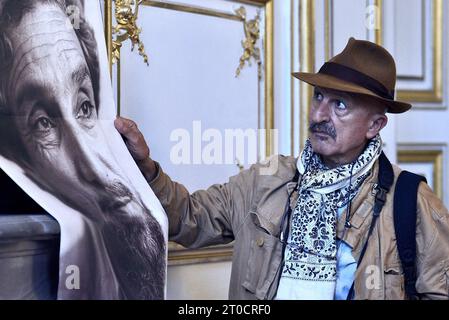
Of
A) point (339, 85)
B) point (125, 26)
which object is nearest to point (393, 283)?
point (339, 85)

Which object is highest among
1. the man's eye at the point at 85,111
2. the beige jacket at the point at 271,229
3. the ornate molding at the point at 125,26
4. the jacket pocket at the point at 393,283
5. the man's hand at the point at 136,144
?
the ornate molding at the point at 125,26

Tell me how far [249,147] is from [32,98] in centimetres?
78

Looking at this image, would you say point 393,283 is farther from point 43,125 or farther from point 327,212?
point 43,125

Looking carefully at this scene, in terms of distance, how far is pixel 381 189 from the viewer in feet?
4.38

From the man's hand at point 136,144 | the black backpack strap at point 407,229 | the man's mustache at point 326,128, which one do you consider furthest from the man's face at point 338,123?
the man's hand at point 136,144

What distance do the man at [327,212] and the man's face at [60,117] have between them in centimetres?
9

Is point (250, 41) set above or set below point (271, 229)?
above

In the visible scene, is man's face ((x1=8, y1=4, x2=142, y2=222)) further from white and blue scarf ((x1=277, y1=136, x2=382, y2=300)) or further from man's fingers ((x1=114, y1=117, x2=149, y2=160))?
white and blue scarf ((x1=277, y1=136, x2=382, y2=300))

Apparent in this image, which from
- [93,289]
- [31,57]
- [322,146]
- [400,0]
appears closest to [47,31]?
[31,57]

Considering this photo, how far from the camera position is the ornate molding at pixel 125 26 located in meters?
1.54

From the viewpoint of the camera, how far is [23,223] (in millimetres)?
1098

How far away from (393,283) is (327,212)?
0.16 m

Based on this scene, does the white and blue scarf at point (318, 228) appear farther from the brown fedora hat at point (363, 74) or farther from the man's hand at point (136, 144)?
the man's hand at point (136, 144)

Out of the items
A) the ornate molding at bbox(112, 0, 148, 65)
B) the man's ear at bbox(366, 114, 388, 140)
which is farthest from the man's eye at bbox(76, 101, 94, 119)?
the man's ear at bbox(366, 114, 388, 140)
